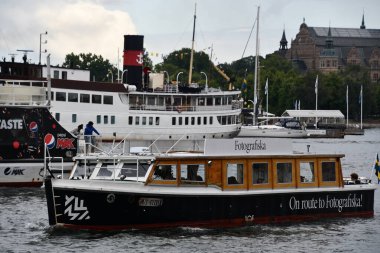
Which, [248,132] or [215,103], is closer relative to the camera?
[215,103]

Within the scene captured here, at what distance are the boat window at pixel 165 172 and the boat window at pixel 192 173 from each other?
0.33m

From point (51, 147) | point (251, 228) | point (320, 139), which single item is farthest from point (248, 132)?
point (251, 228)

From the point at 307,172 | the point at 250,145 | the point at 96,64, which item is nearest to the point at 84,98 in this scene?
the point at 307,172

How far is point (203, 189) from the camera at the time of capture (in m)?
34.2

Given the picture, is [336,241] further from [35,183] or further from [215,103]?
[215,103]

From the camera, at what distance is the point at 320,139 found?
123188mm

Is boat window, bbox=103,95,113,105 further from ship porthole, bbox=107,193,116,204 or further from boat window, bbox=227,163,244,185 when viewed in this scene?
ship porthole, bbox=107,193,116,204

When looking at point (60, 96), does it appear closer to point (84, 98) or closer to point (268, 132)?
point (84, 98)

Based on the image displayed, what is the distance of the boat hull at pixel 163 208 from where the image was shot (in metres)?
33.1

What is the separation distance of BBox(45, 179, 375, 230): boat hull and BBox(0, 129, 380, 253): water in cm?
31

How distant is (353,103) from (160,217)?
15203 centimetres

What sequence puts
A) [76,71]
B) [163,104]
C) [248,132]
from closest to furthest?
[76,71]
[163,104]
[248,132]

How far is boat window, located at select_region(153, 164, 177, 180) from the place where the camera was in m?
33.8

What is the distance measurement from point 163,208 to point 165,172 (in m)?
1.18
